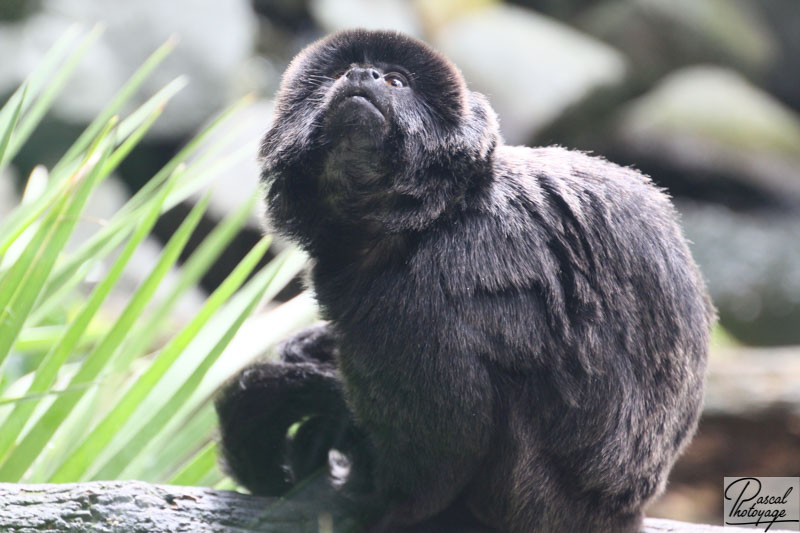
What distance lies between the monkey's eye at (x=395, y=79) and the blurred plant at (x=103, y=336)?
27.3 inches

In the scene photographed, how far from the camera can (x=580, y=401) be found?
2.23m

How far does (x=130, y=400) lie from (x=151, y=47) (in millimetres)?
5812

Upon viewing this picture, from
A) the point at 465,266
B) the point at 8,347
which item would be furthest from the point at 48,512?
the point at 465,266

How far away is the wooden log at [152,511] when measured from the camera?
192 centimetres

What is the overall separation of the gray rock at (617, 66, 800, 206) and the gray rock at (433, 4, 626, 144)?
2.16 feet

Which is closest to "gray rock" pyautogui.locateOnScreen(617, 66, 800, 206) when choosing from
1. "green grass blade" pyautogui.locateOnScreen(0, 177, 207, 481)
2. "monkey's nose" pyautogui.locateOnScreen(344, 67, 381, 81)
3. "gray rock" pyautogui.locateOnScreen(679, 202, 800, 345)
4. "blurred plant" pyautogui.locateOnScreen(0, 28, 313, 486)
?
"gray rock" pyautogui.locateOnScreen(679, 202, 800, 345)

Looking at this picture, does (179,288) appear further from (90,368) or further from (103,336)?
(90,368)

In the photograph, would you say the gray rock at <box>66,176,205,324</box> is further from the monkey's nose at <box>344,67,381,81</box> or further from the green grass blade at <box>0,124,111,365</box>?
the monkey's nose at <box>344,67,381,81</box>

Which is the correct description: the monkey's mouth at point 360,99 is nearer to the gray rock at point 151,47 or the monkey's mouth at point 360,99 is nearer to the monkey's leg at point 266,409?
the monkey's leg at point 266,409

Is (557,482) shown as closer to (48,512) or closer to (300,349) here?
(300,349)

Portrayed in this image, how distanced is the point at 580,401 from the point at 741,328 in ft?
20.8

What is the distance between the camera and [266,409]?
2502 mm

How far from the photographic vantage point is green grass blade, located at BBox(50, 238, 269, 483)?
2.50m

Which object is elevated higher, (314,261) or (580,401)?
(314,261)
